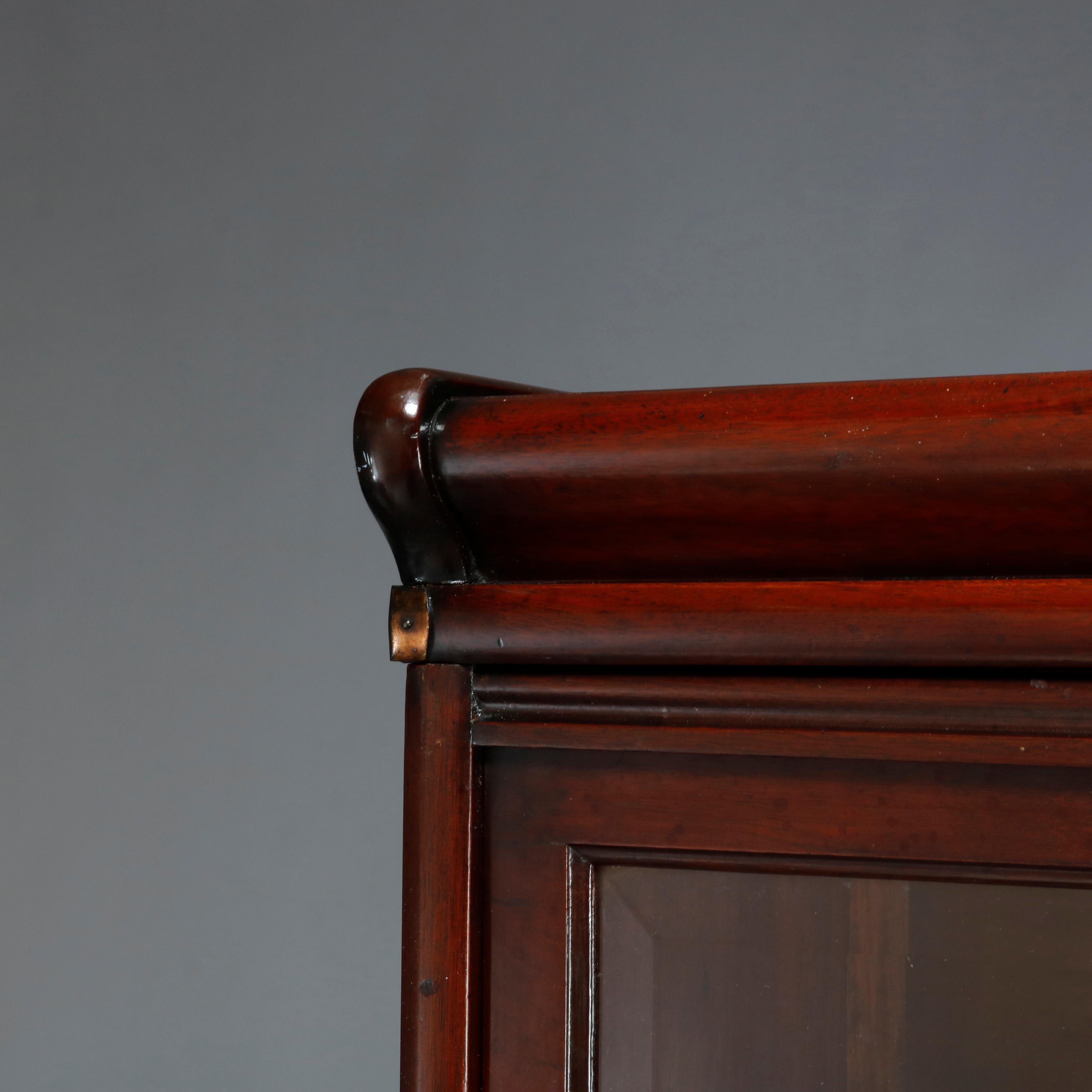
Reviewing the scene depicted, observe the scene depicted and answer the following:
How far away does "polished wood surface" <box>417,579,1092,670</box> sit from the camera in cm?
30

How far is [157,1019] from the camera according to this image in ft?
4.68

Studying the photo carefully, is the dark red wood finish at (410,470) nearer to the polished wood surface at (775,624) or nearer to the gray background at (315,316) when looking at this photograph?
the polished wood surface at (775,624)

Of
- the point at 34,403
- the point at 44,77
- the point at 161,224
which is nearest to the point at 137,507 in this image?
the point at 34,403

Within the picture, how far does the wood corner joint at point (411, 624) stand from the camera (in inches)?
13.8

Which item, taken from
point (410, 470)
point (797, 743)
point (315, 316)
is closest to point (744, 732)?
point (797, 743)

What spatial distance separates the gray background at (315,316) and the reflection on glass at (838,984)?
3.34 feet

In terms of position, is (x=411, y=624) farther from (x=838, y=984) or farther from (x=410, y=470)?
(x=838, y=984)

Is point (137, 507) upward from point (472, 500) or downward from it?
upward

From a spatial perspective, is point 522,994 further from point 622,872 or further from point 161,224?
point 161,224

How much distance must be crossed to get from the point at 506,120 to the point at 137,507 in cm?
65

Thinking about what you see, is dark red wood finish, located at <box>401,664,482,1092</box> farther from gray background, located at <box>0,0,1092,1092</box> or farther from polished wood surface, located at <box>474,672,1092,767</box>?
gray background, located at <box>0,0,1092,1092</box>

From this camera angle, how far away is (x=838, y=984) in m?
0.33

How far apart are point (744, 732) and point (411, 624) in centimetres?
10

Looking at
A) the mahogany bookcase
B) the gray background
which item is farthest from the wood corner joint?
the gray background
